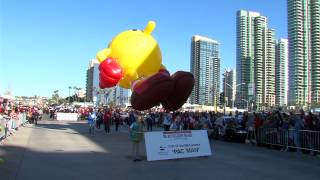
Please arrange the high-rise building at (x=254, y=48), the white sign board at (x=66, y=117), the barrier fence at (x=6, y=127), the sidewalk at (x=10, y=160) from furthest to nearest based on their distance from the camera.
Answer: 1. the high-rise building at (x=254, y=48)
2. the white sign board at (x=66, y=117)
3. the barrier fence at (x=6, y=127)
4. the sidewalk at (x=10, y=160)

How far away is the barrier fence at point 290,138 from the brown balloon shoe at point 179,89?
16.7ft

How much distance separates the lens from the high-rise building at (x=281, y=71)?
3917 inches

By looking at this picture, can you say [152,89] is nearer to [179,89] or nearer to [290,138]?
[179,89]

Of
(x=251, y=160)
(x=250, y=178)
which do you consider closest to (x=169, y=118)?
(x=251, y=160)

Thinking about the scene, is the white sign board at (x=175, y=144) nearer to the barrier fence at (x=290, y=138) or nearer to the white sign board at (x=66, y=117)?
the barrier fence at (x=290, y=138)

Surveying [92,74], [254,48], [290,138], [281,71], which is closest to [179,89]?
[290,138]

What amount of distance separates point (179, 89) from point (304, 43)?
237 ft

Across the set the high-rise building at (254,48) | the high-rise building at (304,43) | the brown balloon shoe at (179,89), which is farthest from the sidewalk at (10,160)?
the high-rise building at (254,48)

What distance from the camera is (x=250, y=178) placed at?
431 inches

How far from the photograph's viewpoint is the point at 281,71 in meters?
104

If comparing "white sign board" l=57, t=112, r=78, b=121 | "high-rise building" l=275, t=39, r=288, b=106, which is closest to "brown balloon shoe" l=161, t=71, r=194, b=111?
"white sign board" l=57, t=112, r=78, b=121

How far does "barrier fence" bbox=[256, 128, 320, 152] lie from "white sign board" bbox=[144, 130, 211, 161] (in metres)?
4.95

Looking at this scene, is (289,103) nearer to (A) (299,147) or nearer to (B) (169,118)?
(B) (169,118)

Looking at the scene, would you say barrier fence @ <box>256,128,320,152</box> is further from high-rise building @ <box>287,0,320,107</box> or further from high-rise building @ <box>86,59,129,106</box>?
high-rise building @ <box>287,0,320,107</box>
